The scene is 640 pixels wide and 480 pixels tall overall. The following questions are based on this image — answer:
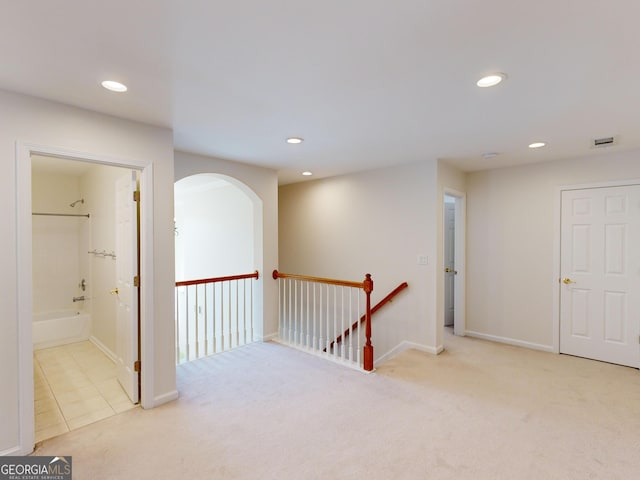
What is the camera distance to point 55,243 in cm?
482

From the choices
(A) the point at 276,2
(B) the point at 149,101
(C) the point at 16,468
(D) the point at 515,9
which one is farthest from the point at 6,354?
(D) the point at 515,9

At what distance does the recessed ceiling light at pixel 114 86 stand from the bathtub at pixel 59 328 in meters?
3.78

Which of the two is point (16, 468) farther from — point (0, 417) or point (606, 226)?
point (606, 226)

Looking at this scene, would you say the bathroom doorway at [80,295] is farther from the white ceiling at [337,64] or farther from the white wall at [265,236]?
the white wall at [265,236]

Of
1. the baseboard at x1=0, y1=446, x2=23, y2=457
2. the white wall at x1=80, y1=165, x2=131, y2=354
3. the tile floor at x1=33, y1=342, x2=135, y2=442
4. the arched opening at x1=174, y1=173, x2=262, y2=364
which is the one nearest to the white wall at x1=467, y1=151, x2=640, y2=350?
the arched opening at x1=174, y1=173, x2=262, y2=364

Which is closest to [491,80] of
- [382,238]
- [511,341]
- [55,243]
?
[382,238]

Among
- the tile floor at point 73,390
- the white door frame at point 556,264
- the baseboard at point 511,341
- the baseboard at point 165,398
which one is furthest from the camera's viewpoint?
the baseboard at point 511,341

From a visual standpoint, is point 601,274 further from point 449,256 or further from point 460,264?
point 449,256

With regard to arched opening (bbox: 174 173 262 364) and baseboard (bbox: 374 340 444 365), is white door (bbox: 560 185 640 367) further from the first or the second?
arched opening (bbox: 174 173 262 364)

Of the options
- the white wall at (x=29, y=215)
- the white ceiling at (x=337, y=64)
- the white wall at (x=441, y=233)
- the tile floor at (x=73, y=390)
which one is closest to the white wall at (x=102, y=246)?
the tile floor at (x=73, y=390)

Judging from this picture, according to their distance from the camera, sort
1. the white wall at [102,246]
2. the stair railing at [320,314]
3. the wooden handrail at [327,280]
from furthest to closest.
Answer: the white wall at [102,246], the stair railing at [320,314], the wooden handrail at [327,280]

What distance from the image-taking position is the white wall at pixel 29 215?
2057 millimetres

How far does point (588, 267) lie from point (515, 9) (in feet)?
11.9

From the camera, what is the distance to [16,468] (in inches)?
79.7
